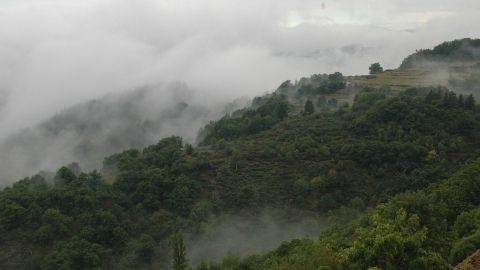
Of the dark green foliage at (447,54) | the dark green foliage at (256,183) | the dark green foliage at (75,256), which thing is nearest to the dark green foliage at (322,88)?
the dark green foliage at (256,183)

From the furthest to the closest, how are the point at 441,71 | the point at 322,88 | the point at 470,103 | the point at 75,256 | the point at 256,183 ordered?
the point at 441,71
the point at 322,88
the point at 470,103
the point at 256,183
the point at 75,256

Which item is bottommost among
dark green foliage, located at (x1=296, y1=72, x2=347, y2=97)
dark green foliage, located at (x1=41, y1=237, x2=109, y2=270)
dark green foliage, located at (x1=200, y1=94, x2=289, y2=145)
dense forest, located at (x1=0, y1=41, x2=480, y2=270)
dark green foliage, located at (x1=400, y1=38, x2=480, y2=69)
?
dark green foliage, located at (x1=41, y1=237, x2=109, y2=270)

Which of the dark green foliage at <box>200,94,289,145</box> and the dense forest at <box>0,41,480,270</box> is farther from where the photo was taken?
the dark green foliage at <box>200,94,289,145</box>

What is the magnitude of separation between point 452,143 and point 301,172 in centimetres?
2296

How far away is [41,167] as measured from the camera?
179 meters

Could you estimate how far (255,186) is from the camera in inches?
3184

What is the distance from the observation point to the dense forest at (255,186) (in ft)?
210

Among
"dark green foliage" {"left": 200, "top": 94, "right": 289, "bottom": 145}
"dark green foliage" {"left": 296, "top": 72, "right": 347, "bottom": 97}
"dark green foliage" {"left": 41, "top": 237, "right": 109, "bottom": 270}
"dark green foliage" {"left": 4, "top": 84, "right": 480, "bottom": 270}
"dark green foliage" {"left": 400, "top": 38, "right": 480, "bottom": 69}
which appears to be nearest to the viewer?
"dark green foliage" {"left": 41, "top": 237, "right": 109, "bottom": 270}

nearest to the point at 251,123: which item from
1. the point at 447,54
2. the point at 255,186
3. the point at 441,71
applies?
the point at 255,186

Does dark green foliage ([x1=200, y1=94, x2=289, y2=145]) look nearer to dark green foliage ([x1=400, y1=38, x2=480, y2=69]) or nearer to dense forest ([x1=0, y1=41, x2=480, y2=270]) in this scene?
dense forest ([x1=0, y1=41, x2=480, y2=270])

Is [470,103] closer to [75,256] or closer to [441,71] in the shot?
[441,71]

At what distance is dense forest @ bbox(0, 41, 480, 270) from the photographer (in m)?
64.0

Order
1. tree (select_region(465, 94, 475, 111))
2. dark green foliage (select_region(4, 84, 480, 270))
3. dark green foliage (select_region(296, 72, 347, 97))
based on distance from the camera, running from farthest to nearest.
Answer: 1. dark green foliage (select_region(296, 72, 347, 97))
2. tree (select_region(465, 94, 475, 111))
3. dark green foliage (select_region(4, 84, 480, 270))

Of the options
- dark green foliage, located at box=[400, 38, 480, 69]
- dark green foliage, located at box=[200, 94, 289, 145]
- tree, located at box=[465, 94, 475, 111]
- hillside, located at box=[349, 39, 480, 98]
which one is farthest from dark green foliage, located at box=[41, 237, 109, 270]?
dark green foliage, located at box=[400, 38, 480, 69]
